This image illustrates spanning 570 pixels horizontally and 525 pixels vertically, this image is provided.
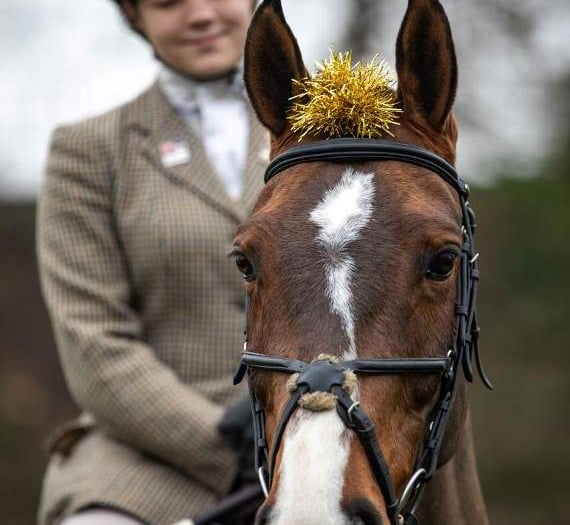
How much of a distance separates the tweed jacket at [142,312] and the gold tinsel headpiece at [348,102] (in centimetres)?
115

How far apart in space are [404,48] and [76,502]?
2.11 m

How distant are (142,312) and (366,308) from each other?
181cm

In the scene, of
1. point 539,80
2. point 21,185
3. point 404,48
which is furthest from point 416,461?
point 21,185

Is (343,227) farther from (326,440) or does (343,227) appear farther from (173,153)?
(173,153)

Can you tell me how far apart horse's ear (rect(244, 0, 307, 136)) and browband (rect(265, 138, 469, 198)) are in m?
0.30

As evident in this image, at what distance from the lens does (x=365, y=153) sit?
3.21 meters

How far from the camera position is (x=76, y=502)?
168 inches

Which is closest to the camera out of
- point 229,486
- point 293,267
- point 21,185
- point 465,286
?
point 293,267

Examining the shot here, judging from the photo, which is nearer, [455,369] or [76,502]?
[455,369]

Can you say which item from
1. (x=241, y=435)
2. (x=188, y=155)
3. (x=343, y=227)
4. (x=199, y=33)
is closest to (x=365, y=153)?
(x=343, y=227)

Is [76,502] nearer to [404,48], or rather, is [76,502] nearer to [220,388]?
[220,388]

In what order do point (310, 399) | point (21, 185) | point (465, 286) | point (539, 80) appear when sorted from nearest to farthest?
point (310, 399) < point (465, 286) < point (539, 80) < point (21, 185)

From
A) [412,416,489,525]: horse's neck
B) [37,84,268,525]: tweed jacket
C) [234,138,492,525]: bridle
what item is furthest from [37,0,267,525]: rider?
[234,138,492,525]: bridle

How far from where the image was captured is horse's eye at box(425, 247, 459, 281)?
3.06m
